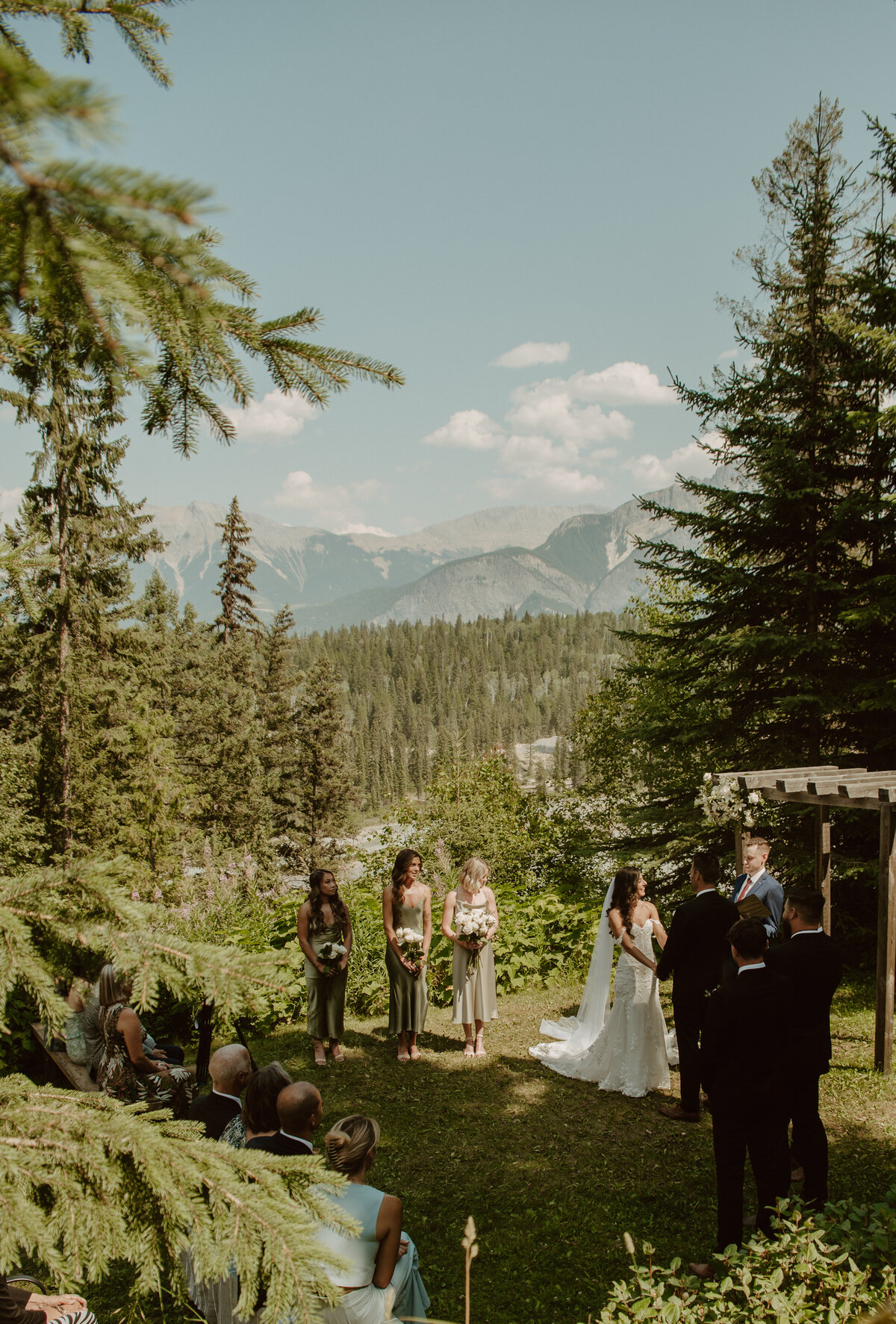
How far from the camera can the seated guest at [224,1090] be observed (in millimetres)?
4113

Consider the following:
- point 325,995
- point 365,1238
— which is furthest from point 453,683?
point 365,1238

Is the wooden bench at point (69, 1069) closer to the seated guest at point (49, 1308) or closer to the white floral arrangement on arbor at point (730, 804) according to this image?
the seated guest at point (49, 1308)

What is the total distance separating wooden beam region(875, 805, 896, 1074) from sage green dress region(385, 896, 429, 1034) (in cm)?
376

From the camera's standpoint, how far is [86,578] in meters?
19.3

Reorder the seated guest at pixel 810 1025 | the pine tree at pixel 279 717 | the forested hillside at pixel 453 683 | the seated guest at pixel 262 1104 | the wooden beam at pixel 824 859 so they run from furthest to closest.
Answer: the forested hillside at pixel 453 683, the pine tree at pixel 279 717, the wooden beam at pixel 824 859, the seated guest at pixel 810 1025, the seated guest at pixel 262 1104

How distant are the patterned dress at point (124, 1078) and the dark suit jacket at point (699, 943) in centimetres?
341

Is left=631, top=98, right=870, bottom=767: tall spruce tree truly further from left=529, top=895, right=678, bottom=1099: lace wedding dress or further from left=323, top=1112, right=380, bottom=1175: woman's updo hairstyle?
left=323, top=1112, right=380, bottom=1175: woman's updo hairstyle

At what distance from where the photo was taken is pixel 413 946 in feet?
22.3

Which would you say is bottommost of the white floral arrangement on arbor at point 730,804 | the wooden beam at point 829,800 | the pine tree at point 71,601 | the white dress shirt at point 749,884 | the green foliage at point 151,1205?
the white dress shirt at point 749,884

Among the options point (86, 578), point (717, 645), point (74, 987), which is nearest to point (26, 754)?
point (86, 578)

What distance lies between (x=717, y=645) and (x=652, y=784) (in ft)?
19.6

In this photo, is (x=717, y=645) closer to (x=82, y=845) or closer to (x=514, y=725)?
(x=82, y=845)

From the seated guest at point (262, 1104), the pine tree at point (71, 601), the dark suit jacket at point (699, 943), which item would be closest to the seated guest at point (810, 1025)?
the dark suit jacket at point (699, 943)

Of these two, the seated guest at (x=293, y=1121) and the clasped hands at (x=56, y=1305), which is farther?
the seated guest at (x=293, y=1121)
